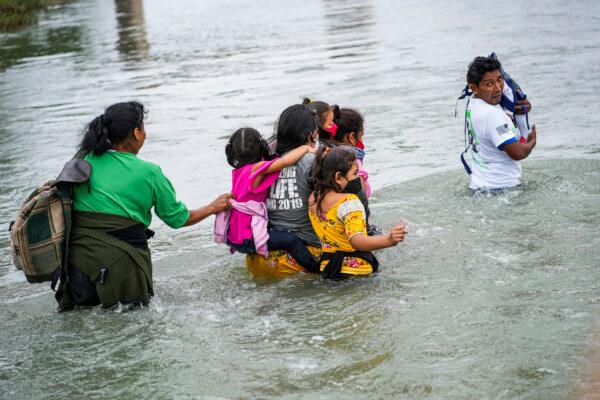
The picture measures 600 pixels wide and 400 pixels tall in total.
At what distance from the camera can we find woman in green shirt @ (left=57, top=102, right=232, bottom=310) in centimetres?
550

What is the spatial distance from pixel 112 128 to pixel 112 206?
504 mm

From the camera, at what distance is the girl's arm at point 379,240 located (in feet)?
17.5

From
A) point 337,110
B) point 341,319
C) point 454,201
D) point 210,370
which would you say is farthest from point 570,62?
point 210,370

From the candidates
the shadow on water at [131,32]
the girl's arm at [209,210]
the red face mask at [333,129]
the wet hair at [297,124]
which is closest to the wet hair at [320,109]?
the red face mask at [333,129]

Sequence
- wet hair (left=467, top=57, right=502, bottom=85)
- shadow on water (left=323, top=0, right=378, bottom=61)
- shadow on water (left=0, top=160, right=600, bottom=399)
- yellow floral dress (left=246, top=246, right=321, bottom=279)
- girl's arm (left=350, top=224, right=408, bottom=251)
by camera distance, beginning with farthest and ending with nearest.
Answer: shadow on water (left=323, top=0, right=378, bottom=61), wet hair (left=467, top=57, right=502, bottom=85), yellow floral dress (left=246, top=246, right=321, bottom=279), girl's arm (left=350, top=224, right=408, bottom=251), shadow on water (left=0, top=160, right=600, bottom=399)

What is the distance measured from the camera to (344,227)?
581 centimetres

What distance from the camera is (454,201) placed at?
7727mm

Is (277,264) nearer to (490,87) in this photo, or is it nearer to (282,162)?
(282,162)

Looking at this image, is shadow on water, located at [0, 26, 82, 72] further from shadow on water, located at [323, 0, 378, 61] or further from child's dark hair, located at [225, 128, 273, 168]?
child's dark hair, located at [225, 128, 273, 168]

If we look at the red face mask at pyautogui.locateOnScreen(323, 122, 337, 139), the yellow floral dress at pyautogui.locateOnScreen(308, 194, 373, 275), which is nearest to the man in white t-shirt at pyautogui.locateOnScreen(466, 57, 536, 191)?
the red face mask at pyautogui.locateOnScreen(323, 122, 337, 139)

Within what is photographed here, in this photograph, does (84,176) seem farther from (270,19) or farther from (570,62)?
(270,19)

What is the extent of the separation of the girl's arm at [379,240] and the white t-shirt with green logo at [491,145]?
2.32 m

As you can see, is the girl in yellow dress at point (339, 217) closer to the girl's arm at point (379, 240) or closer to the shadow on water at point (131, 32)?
the girl's arm at point (379, 240)

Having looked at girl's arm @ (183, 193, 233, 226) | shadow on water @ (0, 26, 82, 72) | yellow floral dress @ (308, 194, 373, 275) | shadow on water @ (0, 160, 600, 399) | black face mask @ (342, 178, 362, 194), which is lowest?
shadow on water @ (0, 26, 82, 72)
